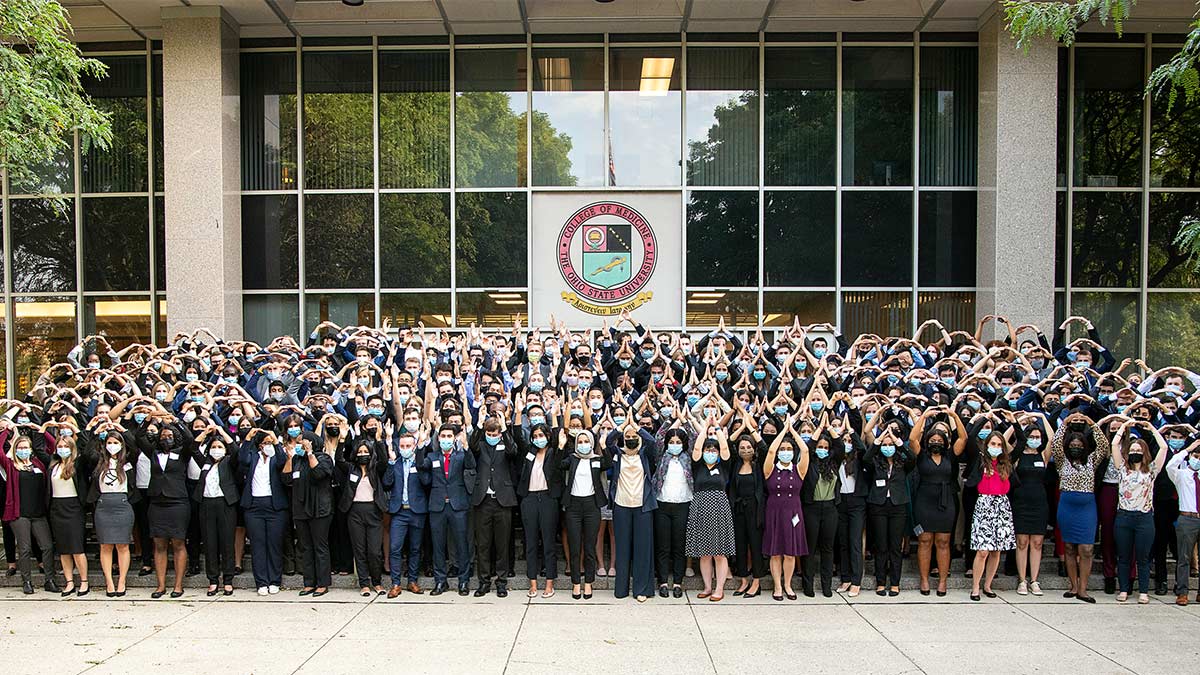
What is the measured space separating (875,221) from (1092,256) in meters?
4.27

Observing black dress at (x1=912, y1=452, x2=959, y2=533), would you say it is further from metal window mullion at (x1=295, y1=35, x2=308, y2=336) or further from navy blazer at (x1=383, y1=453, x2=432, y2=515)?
metal window mullion at (x1=295, y1=35, x2=308, y2=336)

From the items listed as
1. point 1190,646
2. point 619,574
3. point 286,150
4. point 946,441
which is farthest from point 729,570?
point 286,150

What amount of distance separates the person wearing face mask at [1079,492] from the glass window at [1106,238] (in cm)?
903

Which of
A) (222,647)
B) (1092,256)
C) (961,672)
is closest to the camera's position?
(961,672)

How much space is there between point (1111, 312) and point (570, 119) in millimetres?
11450

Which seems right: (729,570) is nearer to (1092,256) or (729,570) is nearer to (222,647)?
(222,647)

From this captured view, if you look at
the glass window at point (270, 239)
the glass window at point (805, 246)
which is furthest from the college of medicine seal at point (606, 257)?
the glass window at point (270, 239)

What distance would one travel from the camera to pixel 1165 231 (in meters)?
17.7

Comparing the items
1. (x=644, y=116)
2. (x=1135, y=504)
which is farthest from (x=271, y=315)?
(x=1135, y=504)

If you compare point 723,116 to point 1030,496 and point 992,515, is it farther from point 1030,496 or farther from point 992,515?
point 992,515

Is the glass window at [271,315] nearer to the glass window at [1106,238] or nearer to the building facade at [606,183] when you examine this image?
the building facade at [606,183]

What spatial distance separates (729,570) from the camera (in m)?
10.4

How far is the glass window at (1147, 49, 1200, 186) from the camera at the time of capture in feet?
57.9

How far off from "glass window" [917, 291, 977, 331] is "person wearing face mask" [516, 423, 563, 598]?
10784mm
